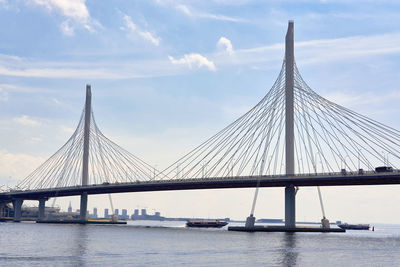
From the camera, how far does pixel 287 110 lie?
89438mm

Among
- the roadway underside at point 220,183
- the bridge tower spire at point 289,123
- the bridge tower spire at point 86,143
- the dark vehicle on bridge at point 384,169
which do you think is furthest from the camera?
the bridge tower spire at point 86,143

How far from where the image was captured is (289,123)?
8844cm

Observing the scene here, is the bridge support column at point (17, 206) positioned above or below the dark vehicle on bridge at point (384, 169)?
below

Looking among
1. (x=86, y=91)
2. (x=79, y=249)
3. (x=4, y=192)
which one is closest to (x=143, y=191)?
(x=86, y=91)

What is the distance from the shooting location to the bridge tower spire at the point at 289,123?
87.8m

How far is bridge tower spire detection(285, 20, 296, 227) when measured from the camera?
87.8 meters

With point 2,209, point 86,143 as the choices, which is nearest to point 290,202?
point 86,143

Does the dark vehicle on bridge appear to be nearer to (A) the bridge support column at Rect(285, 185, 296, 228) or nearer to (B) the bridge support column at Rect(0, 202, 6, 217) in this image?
(A) the bridge support column at Rect(285, 185, 296, 228)

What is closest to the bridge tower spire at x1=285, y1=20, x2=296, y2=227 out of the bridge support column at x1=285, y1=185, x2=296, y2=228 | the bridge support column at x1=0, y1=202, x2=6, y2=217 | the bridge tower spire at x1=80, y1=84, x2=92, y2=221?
the bridge support column at x1=285, y1=185, x2=296, y2=228

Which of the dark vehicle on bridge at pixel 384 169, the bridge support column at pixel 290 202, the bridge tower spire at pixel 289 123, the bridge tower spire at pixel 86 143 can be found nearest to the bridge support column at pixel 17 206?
the bridge tower spire at pixel 86 143

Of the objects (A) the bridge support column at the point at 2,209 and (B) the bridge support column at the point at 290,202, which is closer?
(B) the bridge support column at the point at 290,202

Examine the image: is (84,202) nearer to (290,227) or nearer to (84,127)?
(84,127)

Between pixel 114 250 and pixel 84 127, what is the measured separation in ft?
245

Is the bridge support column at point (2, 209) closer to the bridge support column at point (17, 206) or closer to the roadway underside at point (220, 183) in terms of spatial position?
the bridge support column at point (17, 206)
